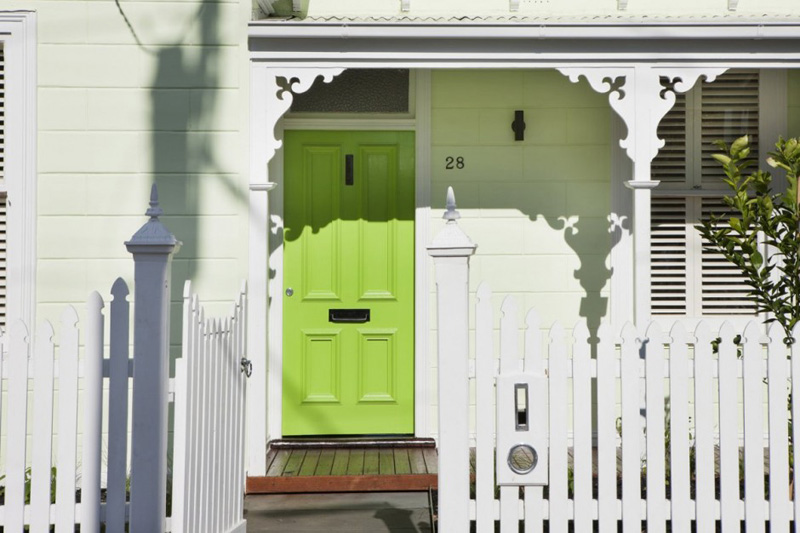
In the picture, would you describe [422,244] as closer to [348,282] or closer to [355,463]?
[348,282]

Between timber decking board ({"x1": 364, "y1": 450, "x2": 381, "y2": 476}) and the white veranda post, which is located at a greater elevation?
the white veranda post

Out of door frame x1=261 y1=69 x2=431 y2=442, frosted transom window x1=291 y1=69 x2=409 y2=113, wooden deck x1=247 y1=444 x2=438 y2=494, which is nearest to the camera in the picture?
wooden deck x1=247 y1=444 x2=438 y2=494

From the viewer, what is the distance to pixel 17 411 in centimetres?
426

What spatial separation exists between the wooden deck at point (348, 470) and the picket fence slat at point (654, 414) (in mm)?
2184

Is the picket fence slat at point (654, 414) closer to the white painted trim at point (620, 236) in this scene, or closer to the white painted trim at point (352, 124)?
the white painted trim at point (620, 236)

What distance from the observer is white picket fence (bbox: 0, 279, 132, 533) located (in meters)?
4.26

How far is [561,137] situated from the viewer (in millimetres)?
7398

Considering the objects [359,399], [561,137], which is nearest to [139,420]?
[359,399]

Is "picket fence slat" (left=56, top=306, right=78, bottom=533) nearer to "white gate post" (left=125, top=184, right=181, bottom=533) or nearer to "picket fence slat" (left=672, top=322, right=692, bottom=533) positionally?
"white gate post" (left=125, top=184, right=181, bottom=533)

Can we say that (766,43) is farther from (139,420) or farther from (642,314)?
(139,420)

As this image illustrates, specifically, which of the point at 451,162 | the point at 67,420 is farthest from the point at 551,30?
the point at 67,420

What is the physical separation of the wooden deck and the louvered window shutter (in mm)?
2205

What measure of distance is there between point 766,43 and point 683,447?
3.51 m

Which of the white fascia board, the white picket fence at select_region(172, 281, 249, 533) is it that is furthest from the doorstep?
the white fascia board
